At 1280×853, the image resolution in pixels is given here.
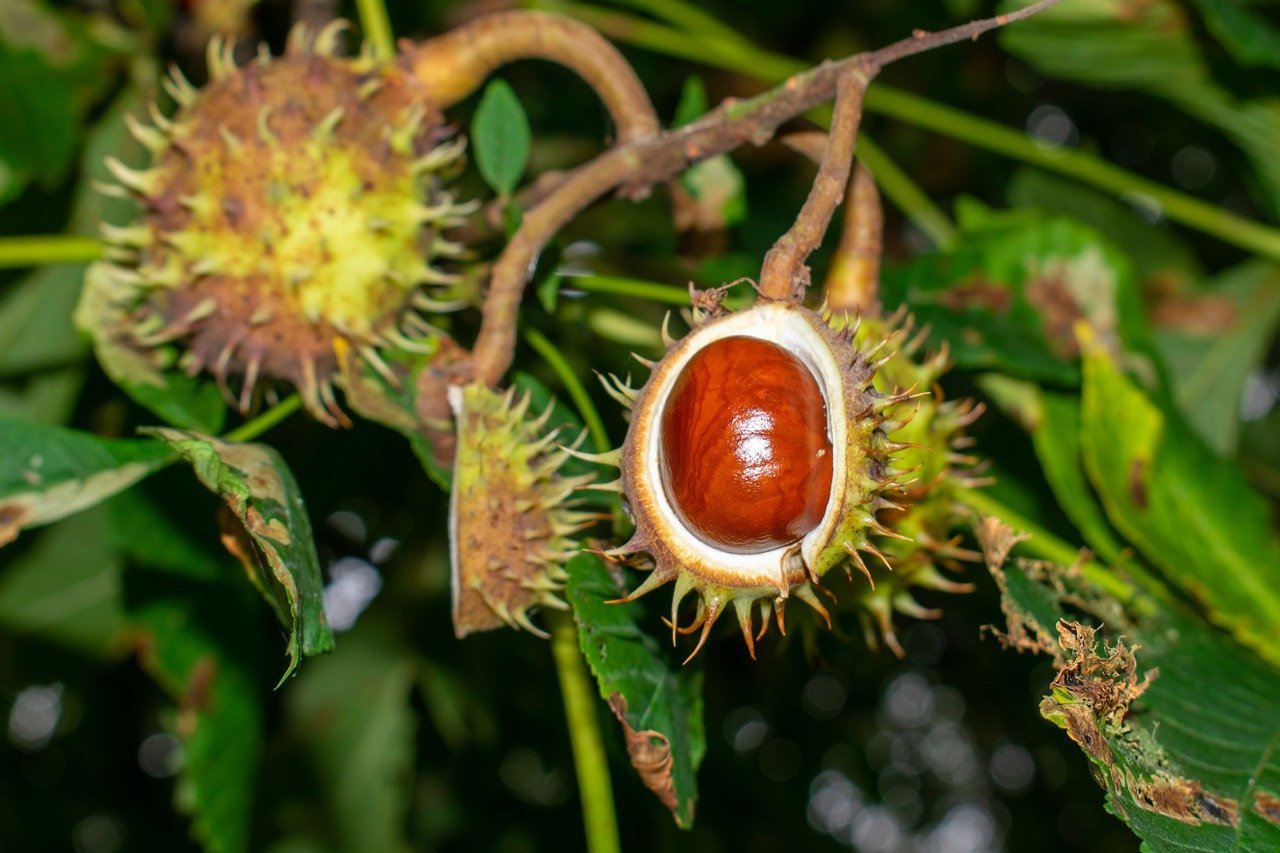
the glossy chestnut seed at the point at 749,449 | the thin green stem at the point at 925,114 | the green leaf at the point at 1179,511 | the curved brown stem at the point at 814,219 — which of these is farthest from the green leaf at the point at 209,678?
the green leaf at the point at 1179,511

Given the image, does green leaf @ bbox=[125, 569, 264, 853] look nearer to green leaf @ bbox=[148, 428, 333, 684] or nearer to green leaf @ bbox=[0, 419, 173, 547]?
green leaf @ bbox=[0, 419, 173, 547]

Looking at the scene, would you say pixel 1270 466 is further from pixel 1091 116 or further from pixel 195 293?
pixel 195 293

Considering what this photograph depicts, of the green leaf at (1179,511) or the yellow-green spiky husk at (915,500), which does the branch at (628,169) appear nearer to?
the yellow-green spiky husk at (915,500)

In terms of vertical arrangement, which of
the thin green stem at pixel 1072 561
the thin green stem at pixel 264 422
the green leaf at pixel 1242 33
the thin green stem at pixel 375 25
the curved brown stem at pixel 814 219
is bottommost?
the thin green stem at pixel 264 422

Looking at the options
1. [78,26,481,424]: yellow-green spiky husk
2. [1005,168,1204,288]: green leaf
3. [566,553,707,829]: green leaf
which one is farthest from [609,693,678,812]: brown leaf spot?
[1005,168,1204,288]: green leaf

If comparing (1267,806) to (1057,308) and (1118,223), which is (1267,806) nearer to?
(1057,308)

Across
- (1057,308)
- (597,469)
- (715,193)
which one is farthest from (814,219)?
(1057,308)
